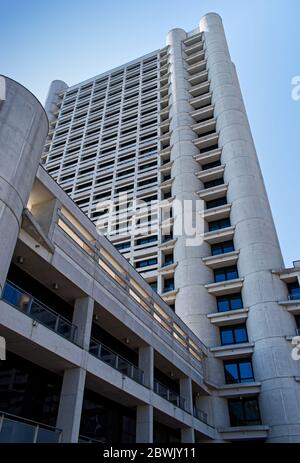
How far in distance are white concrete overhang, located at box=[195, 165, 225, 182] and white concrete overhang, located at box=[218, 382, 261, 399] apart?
22336 mm

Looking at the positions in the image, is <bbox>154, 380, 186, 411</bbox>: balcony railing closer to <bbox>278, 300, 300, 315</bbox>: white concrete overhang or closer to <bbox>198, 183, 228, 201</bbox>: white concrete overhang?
<bbox>278, 300, 300, 315</bbox>: white concrete overhang

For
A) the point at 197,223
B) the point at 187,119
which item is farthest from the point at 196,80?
the point at 197,223

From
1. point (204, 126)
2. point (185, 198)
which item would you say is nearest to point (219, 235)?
point (185, 198)

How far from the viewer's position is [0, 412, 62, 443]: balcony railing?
10.9m

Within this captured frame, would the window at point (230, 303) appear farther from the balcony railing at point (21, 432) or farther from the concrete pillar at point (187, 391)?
the balcony railing at point (21, 432)

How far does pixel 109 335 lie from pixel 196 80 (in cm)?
4446

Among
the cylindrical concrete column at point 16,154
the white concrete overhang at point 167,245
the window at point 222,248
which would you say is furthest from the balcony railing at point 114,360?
the white concrete overhang at point 167,245

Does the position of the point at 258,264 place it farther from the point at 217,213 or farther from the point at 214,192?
the point at 214,192

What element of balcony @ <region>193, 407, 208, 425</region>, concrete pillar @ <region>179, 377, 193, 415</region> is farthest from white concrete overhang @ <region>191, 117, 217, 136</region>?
balcony @ <region>193, 407, 208, 425</region>

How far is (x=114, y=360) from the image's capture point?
59.9 ft

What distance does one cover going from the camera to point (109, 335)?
2138 cm

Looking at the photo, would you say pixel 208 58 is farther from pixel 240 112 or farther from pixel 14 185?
pixel 14 185

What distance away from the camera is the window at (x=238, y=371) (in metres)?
31.1

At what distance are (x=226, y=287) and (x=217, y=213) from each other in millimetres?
8463
